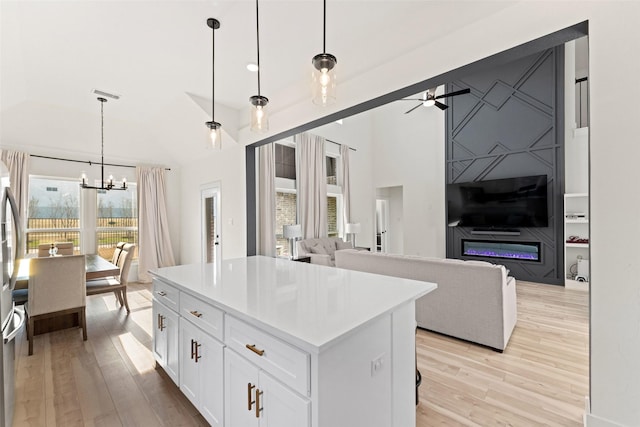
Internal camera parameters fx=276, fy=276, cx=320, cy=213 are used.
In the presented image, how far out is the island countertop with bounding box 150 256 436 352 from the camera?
3.59 feet

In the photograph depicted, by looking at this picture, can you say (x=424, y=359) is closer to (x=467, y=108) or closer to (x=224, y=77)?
(x=224, y=77)

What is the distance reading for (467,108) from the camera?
6.23 metres

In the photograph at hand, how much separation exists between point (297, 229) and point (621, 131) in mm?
4396

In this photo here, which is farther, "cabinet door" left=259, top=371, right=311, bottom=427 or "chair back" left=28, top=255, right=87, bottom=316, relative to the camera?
"chair back" left=28, top=255, right=87, bottom=316

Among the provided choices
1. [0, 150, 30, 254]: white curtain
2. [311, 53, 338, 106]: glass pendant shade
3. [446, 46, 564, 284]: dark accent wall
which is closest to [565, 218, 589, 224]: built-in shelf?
[446, 46, 564, 284]: dark accent wall

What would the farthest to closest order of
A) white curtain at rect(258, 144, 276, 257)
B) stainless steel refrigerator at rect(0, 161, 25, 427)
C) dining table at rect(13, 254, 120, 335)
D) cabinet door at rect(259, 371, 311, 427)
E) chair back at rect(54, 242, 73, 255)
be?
white curtain at rect(258, 144, 276, 257), chair back at rect(54, 242, 73, 255), dining table at rect(13, 254, 120, 335), stainless steel refrigerator at rect(0, 161, 25, 427), cabinet door at rect(259, 371, 311, 427)

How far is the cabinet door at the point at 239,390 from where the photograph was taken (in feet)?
4.17

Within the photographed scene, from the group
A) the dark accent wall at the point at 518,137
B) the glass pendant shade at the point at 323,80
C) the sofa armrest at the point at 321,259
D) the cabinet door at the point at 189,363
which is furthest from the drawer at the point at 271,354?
the dark accent wall at the point at 518,137

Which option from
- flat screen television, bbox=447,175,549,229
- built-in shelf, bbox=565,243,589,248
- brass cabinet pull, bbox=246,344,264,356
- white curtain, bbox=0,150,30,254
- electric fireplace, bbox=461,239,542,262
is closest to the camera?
brass cabinet pull, bbox=246,344,264,356

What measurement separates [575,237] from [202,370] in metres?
6.33

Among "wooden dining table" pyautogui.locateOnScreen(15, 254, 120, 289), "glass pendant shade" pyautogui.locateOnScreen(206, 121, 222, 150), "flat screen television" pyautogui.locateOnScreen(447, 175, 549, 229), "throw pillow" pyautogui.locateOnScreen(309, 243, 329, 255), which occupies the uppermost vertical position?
"glass pendant shade" pyautogui.locateOnScreen(206, 121, 222, 150)

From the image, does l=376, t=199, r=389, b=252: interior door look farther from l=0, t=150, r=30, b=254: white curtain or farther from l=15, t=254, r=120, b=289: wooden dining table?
l=0, t=150, r=30, b=254: white curtain

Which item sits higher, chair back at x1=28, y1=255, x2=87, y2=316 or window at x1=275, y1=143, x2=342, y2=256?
window at x1=275, y1=143, x2=342, y2=256

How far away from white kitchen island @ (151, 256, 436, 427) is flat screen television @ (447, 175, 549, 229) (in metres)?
5.02
